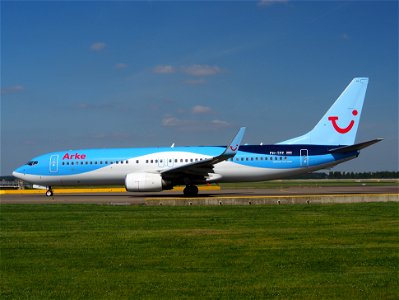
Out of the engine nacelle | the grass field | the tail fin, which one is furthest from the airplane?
the grass field

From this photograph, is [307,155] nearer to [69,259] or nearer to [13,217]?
[13,217]

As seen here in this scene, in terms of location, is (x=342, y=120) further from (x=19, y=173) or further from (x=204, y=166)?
(x=19, y=173)

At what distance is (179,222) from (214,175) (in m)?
16.7

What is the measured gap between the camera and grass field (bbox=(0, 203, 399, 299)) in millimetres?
7738

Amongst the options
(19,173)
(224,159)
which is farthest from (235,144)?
(19,173)

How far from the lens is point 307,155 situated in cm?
3300

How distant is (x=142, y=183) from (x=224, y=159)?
5.05 metres

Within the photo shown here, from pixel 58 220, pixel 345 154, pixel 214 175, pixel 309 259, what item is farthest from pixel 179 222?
pixel 345 154

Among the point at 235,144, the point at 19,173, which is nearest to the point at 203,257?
the point at 235,144

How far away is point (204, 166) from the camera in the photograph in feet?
104

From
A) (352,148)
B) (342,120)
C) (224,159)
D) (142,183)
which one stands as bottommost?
(142,183)

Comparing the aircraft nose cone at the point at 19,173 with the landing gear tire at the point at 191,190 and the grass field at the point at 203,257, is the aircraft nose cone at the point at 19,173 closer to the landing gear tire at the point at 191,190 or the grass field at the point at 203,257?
the landing gear tire at the point at 191,190

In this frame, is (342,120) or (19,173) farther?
(19,173)

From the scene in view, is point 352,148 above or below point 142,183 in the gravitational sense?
above
